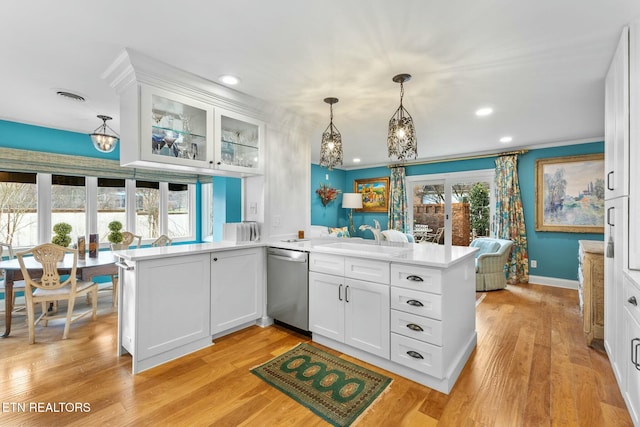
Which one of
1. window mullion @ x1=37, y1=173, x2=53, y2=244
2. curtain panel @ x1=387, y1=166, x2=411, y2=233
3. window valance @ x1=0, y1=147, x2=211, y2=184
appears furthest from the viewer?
curtain panel @ x1=387, y1=166, x2=411, y2=233

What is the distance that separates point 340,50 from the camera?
2.09 meters

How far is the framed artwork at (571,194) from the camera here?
14.7ft

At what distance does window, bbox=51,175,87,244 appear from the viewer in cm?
411

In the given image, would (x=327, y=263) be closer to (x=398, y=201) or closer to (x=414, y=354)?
(x=414, y=354)

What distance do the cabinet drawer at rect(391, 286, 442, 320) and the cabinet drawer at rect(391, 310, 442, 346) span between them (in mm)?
34

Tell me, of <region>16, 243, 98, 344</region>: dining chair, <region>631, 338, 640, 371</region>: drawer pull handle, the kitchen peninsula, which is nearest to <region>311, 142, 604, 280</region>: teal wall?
the kitchen peninsula

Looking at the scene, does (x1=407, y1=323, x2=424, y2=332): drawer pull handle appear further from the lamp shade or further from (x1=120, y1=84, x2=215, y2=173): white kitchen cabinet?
the lamp shade

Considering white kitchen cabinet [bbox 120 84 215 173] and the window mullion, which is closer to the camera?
white kitchen cabinet [bbox 120 84 215 173]

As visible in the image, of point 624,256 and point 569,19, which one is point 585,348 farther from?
point 569,19

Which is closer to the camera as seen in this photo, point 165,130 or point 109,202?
point 165,130

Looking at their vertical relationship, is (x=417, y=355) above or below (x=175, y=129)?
below

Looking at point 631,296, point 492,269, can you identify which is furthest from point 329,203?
point 631,296

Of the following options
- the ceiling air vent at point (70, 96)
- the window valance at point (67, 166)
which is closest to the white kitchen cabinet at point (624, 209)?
the ceiling air vent at point (70, 96)

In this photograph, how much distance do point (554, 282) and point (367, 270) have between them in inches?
171
